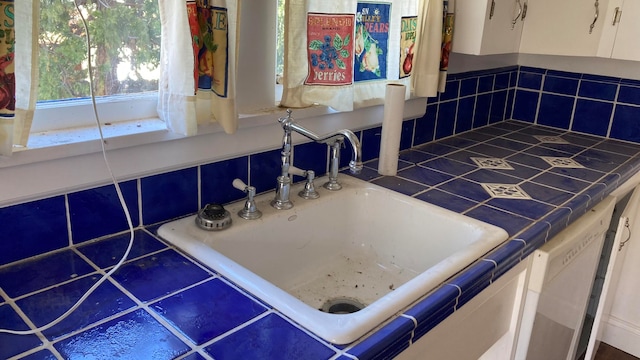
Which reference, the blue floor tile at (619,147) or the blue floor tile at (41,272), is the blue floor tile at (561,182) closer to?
the blue floor tile at (619,147)

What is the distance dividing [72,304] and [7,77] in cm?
37

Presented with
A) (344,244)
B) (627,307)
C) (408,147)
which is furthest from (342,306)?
(627,307)

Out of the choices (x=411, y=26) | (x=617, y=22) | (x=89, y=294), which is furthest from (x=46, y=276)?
(x=617, y=22)

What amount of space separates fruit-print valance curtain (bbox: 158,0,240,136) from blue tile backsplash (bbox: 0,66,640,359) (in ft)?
0.49

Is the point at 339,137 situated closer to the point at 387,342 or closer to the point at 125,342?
the point at 387,342

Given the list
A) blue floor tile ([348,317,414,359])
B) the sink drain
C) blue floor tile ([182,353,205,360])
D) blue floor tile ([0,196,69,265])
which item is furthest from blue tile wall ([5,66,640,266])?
blue floor tile ([348,317,414,359])

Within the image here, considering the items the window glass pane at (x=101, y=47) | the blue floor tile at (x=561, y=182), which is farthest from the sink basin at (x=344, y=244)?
the blue floor tile at (x=561, y=182)

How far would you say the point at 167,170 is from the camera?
1.14 meters

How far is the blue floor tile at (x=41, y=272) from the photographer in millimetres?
893

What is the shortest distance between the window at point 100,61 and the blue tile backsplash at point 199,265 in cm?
16

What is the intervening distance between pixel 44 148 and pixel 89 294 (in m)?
0.27

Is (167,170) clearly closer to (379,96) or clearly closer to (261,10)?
(261,10)

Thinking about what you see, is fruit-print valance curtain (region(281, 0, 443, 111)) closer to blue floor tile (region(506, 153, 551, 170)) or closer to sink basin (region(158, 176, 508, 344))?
sink basin (region(158, 176, 508, 344))

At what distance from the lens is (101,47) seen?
105cm
